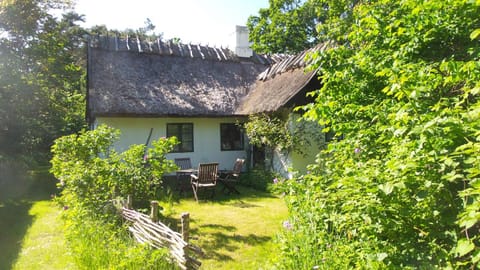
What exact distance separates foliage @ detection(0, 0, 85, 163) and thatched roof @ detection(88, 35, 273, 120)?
3057 millimetres

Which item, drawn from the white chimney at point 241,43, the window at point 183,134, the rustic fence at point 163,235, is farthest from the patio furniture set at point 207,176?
the white chimney at point 241,43

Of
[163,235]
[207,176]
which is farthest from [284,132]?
[163,235]

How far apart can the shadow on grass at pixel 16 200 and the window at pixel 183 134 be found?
4.74 metres

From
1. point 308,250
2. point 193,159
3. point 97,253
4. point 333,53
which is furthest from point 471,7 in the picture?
point 193,159

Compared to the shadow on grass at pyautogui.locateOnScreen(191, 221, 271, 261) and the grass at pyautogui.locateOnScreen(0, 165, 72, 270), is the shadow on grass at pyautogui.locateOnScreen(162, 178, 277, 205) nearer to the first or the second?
the shadow on grass at pyautogui.locateOnScreen(191, 221, 271, 261)

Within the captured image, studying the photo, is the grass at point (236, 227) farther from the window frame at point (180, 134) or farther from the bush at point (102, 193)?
the window frame at point (180, 134)

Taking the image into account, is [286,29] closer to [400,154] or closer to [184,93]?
[184,93]

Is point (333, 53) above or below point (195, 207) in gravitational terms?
above

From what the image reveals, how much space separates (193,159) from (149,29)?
40686 millimetres

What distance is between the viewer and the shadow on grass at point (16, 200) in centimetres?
548

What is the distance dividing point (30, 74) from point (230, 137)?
956cm

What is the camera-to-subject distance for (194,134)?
12.6 metres

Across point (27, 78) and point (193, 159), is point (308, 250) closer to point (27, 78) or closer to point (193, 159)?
point (193, 159)

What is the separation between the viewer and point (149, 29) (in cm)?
4747
